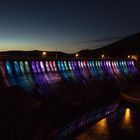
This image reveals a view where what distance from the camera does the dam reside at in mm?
41375

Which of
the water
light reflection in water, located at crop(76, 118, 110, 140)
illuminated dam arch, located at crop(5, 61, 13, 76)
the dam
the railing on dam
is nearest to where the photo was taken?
light reflection in water, located at crop(76, 118, 110, 140)

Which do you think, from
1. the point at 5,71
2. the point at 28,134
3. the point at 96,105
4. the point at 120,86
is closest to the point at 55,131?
the point at 28,134

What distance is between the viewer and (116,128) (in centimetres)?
3744

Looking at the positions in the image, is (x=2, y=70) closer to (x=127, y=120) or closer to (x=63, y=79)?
(x=63, y=79)

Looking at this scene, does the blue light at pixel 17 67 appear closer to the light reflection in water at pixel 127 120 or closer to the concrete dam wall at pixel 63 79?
the concrete dam wall at pixel 63 79

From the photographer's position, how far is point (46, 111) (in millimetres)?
42438

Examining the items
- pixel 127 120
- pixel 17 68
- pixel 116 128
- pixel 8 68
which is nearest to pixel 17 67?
pixel 17 68

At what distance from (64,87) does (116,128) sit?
1736 cm

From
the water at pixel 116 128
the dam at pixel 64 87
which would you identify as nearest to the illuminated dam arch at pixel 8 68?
the dam at pixel 64 87

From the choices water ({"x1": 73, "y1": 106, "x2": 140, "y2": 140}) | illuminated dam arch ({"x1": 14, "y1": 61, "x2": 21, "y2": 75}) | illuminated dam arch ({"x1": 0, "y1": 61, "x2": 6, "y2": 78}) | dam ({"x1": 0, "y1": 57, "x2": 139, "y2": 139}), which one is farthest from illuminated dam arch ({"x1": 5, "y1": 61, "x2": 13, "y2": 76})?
water ({"x1": 73, "y1": 106, "x2": 140, "y2": 140})

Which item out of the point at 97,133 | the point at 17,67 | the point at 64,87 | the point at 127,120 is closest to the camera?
the point at 97,133

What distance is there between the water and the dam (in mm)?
2161

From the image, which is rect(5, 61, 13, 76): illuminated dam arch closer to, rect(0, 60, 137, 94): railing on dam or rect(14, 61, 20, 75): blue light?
rect(0, 60, 137, 94): railing on dam

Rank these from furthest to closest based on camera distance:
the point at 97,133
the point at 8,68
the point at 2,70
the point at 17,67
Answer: the point at 17,67 < the point at 8,68 < the point at 2,70 < the point at 97,133
